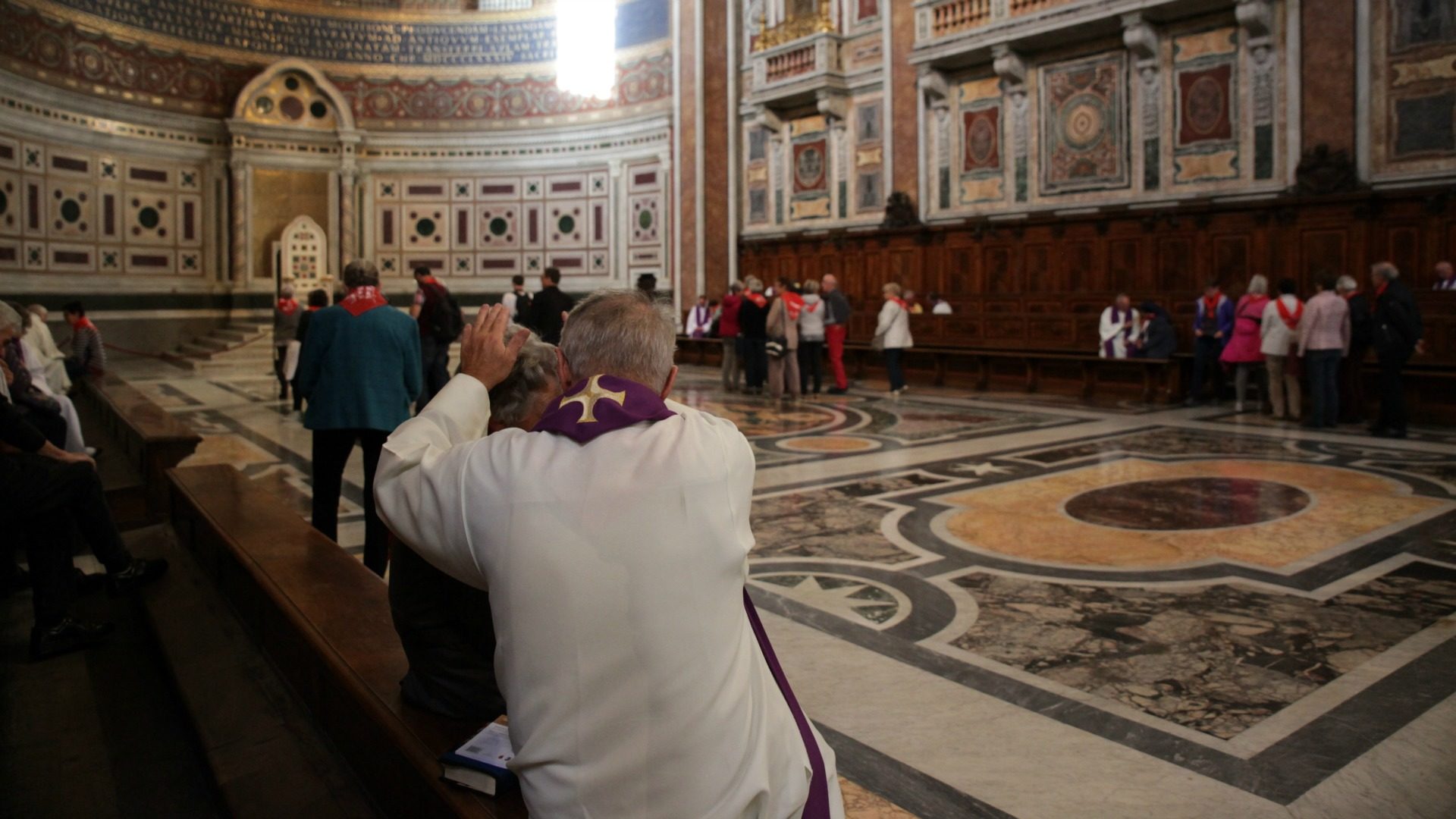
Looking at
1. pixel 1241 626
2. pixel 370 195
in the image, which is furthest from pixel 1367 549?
pixel 370 195

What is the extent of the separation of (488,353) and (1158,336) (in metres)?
11.9

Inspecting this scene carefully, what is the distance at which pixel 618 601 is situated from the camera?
5.13 feet

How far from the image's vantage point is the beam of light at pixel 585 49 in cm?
2038

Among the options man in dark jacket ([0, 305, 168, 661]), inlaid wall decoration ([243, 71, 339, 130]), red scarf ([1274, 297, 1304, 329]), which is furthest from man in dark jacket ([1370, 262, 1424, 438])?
inlaid wall decoration ([243, 71, 339, 130])

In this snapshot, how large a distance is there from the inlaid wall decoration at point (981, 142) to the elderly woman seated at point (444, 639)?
15.3 m

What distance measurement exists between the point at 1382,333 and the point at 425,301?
8.89 m

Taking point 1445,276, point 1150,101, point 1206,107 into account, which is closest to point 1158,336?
point 1445,276

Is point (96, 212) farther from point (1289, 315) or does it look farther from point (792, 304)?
point (1289, 315)

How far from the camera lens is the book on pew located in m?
1.74

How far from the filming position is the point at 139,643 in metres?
4.10

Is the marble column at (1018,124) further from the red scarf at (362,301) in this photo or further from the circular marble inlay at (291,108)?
the circular marble inlay at (291,108)

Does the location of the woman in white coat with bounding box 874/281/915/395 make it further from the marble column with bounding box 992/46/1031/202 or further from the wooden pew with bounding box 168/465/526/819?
the wooden pew with bounding box 168/465/526/819

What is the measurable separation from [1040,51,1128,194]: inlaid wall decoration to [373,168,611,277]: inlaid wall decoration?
40.5 ft

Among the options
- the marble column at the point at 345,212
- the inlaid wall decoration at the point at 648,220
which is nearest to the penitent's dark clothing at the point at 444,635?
the inlaid wall decoration at the point at 648,220
